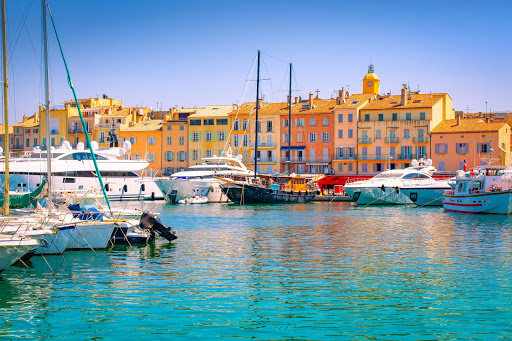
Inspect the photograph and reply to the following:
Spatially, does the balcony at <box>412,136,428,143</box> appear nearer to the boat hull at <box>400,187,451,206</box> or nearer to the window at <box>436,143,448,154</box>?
the window at <box>436,143,448,154</box>

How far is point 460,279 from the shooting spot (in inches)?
789

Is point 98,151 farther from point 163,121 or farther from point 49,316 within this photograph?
point 49,316

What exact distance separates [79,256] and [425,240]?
1534 cm

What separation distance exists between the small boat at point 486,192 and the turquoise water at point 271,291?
1508 cm

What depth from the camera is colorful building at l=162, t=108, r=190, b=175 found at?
93875mm

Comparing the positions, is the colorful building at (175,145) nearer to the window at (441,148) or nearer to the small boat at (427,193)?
the window at (441,148)

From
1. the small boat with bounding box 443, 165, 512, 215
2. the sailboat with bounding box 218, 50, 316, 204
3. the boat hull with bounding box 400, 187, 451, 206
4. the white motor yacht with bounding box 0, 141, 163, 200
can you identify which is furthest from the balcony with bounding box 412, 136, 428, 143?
the white motor yacht with bounding box 0, 141, 163, 200

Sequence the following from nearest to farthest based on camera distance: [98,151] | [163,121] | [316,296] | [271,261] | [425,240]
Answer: [316,296] < [271,261] < [425,240] < [98,151] < [163,121]

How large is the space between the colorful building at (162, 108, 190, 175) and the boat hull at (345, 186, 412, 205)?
125 ft

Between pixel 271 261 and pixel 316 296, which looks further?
pixel 271 261

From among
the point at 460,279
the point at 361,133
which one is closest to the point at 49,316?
the point at 460,279

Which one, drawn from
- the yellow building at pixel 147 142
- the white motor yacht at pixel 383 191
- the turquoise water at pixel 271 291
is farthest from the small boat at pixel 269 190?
the turquoise water at pixel 271 291

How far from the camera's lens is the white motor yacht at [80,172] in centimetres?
6053

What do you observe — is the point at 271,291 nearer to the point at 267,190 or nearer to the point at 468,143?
the point at 267,190
